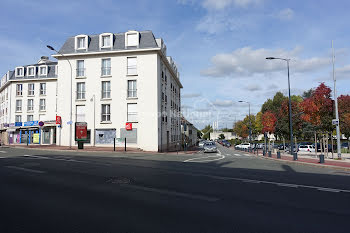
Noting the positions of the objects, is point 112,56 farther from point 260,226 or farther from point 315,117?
point 260,226

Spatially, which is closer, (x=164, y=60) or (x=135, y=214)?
(x=135, y=214)

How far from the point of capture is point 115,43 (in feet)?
104

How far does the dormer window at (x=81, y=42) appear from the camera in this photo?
1270 inches

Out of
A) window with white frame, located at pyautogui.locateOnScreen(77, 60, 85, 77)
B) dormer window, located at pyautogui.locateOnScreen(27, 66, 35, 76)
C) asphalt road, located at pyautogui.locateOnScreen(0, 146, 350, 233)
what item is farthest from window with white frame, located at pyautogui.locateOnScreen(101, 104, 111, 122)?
asphalt road, located at pyautogui.locateOnScreen(0, 146, 350, 233)

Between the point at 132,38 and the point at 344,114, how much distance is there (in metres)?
36.8

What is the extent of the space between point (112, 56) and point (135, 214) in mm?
29271

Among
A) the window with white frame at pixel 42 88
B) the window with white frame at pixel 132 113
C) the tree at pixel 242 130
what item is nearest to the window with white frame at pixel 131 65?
the window with white frame at pixel 132 113

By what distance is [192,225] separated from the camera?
4.34m

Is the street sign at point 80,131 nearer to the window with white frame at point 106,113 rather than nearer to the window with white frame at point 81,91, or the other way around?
the window with white frame at point 106,113

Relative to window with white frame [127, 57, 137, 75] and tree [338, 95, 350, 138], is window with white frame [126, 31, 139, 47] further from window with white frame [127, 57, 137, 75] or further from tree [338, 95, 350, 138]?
tree [338, 95, 350, 138]

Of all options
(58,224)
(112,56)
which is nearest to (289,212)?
(58,224)

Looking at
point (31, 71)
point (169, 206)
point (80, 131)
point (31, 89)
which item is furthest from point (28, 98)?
point (169, 206)

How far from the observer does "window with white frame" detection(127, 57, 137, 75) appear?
31016mm

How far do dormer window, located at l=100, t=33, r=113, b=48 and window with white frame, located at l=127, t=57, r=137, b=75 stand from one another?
3.44 metres
